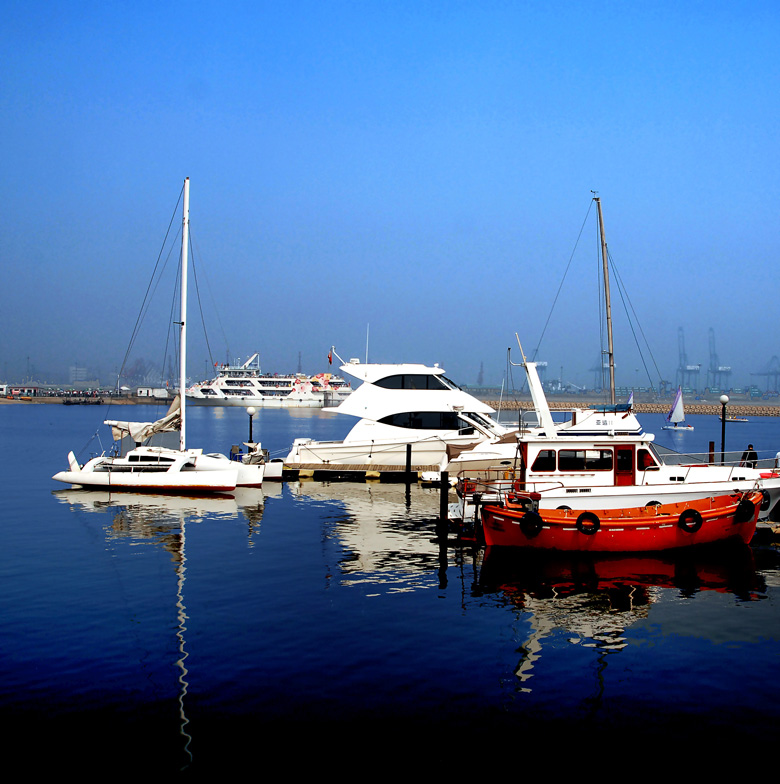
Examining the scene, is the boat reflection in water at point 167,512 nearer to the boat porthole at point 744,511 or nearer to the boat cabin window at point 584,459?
the boat cabin window at point 584,459

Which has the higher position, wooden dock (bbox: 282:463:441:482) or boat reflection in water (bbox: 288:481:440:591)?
wooden dock (bbox: 282:463:441:482)

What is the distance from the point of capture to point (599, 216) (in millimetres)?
29312

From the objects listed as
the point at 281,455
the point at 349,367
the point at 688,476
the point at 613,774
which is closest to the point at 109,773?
the point at 613,774

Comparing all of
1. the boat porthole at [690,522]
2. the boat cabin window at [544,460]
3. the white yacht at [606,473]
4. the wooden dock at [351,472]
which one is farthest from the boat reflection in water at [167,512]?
the boat porthole at [690,522]

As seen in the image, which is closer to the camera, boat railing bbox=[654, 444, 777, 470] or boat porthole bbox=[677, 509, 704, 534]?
boat porthole bbox=[677, 509, 704, 534]

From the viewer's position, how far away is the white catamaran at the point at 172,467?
31.3 metres

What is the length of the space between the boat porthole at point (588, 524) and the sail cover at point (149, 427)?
19480 millimetres

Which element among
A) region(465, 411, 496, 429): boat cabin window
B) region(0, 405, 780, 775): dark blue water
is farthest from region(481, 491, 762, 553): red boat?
region(465, 411, 496, 429): boat cabin window

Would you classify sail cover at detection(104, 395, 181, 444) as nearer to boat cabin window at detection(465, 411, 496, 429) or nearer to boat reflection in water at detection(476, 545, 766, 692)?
boat cabin window at detection(465, 411, 496, 429)

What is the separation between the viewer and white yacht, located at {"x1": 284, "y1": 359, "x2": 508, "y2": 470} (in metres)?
38.2

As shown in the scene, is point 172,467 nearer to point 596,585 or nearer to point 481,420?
point 481,420

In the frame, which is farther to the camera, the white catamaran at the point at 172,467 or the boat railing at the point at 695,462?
the white catamaran at the point at 172,467

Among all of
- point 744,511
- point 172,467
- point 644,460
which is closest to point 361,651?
point 644,460

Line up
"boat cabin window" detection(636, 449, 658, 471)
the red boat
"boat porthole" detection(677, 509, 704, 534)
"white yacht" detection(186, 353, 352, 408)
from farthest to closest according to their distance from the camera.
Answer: "white yacht" detection(186, 353, 352, 408)
"boat cabin window" detection(636, 449, 658, 471)
"boat porthole" detection(677, 509, 704, 534)
the red boat
